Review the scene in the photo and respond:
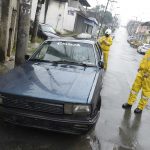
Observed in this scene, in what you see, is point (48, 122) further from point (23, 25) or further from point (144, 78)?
point (23, 25)

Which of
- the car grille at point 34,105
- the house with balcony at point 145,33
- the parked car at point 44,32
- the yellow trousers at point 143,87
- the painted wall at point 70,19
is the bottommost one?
the house with balcony at point 145,33

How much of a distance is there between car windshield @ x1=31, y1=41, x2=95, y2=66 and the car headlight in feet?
6.00

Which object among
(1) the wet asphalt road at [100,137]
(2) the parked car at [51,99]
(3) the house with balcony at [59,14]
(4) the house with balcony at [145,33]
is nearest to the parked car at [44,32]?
(3) the house with balcony at [59,14]

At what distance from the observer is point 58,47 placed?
251 inches

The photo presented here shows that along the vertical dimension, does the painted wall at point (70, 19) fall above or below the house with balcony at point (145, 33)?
above

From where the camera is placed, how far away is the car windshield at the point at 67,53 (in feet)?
20.0

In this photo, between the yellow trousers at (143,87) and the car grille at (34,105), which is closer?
the car grille at (34,105)

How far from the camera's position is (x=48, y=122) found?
4.36 metres

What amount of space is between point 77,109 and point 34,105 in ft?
2.09

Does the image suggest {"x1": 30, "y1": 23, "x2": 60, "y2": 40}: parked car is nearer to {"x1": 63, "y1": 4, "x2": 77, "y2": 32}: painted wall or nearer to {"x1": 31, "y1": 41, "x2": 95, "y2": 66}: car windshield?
{"x1": 31, "y1": 41, "x2": 95, "y2": 66}: car windshield

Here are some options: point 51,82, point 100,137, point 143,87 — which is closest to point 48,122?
point 51,82

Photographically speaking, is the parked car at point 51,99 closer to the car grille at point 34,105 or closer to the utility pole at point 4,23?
the car grille at point 34,105

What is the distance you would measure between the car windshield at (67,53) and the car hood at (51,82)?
27 centimetres

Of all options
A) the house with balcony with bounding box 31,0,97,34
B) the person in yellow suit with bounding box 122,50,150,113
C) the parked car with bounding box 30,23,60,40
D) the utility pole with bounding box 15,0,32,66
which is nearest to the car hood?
the person in yellow suit with bounding box 122,50,150,113
